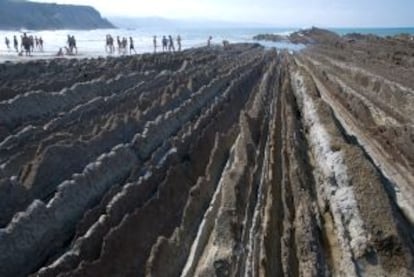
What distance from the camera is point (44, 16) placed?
4129 inches

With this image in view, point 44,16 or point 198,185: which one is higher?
point 198,185

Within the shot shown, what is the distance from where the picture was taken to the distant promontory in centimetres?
9244

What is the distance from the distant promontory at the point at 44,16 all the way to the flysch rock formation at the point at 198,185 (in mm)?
76115

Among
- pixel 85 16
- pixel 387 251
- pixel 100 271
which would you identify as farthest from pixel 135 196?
pixel 85 16

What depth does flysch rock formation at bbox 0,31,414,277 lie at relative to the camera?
9078mm

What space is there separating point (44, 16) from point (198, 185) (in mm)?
101076

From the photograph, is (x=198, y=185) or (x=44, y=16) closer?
(x=198, y=185)

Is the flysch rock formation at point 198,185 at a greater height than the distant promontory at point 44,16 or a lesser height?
greater

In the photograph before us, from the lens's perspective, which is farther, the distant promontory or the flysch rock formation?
the distant promontory

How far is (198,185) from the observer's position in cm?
1166

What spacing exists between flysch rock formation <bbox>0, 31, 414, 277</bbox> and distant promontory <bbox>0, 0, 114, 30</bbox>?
250 ft

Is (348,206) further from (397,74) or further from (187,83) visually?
(397,74)

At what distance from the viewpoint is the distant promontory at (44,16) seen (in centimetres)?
9244

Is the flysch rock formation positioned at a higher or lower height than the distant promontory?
higher
